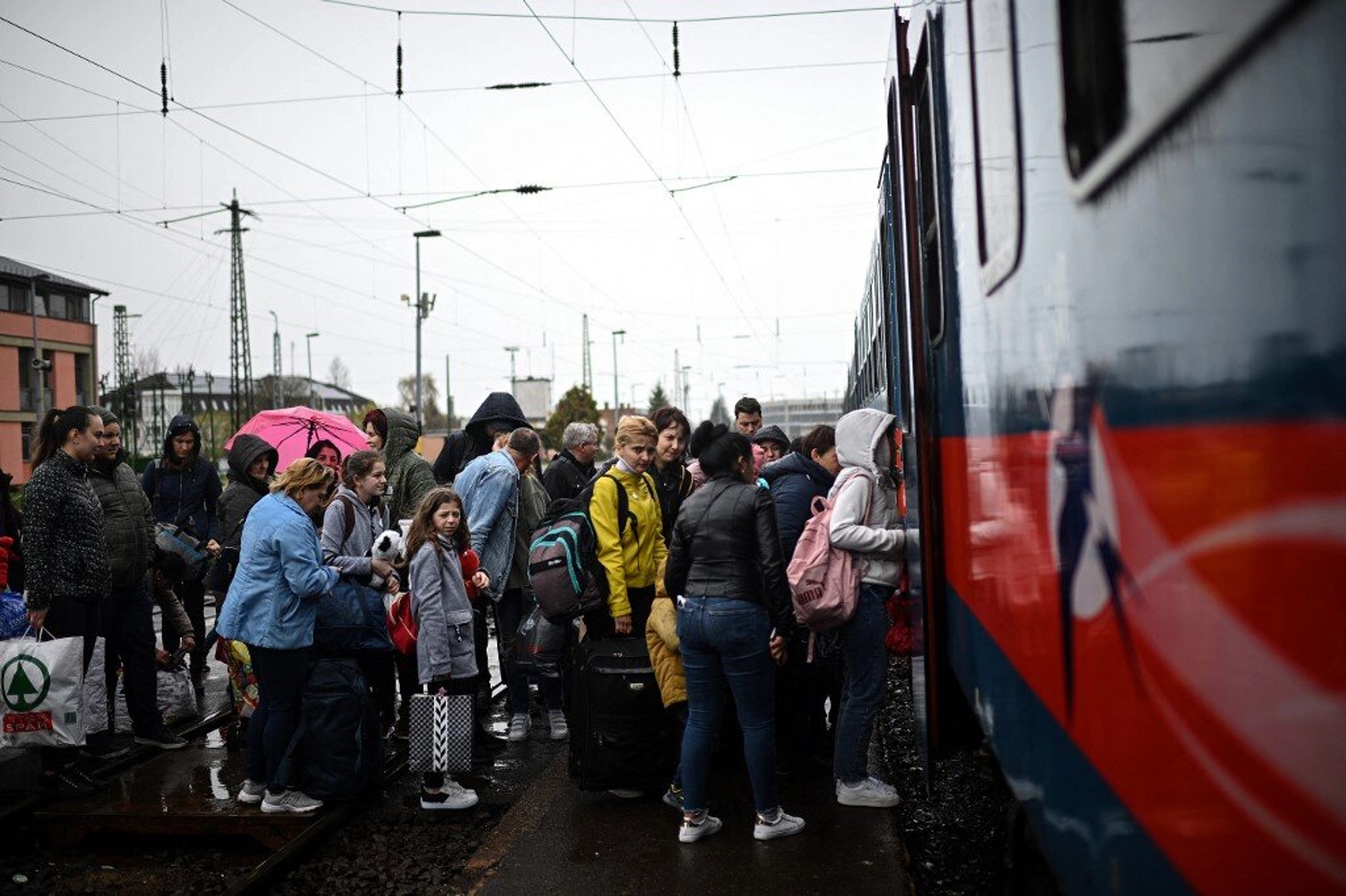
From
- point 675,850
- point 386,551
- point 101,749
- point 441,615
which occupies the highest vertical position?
point 386,551

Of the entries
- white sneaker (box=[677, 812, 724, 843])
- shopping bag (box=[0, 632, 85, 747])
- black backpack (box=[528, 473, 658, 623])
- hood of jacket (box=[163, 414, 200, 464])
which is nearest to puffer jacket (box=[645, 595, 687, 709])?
black backpack (box=[528, 473, 658, 623])

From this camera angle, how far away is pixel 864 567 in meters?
5.71

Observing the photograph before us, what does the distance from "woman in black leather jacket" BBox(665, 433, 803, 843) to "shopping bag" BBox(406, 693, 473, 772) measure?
1307mm

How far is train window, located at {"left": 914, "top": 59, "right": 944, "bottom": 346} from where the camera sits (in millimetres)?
3684

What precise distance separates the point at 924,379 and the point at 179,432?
588 centimetres

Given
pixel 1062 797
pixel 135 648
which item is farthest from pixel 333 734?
pixel 1062 797

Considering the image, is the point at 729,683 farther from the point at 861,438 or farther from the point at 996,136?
the point at 996,136

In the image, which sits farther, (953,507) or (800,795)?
(800,795)

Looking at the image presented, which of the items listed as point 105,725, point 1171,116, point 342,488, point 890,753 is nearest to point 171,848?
point 105,725

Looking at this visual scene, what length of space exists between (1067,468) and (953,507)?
5.88 feet

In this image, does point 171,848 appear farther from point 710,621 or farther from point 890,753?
point 890,753

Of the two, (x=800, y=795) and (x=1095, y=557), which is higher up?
(x=1095, y=557)

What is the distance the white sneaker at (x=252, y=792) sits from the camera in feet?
20.4

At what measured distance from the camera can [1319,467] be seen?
0.98 metres
